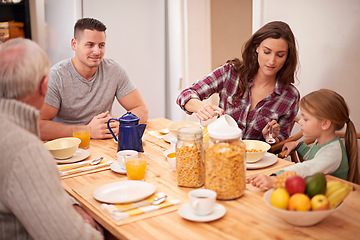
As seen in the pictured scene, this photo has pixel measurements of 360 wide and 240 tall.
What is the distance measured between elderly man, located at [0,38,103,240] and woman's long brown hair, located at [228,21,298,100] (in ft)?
4.73

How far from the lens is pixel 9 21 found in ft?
12.9

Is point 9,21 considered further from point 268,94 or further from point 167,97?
point 268,94

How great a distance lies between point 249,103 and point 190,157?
1.03 metres

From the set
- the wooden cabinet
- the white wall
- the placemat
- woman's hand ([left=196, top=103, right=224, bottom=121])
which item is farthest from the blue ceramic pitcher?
the wooden cabinet

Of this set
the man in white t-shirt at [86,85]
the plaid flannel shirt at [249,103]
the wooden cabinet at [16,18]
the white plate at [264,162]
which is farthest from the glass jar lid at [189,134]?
the wooden cabinet at [16,18]

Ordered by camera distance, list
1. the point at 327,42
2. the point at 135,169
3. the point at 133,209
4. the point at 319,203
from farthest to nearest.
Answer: the point at 327,42 < the point at 135,169 < the point at 133,209 < the point at 319,203

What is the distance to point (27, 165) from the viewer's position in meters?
1.09

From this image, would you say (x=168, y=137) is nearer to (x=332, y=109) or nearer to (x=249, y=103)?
(x=249, y=103)

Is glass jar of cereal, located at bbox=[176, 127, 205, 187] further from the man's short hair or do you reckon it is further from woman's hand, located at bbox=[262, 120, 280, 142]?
the man's short hair

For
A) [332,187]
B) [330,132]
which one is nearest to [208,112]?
[330,132]

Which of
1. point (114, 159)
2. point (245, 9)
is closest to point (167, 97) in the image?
point (245, 9)

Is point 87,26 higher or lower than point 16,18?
lower

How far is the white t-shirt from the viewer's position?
257cm

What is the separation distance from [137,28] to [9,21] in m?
1.24
